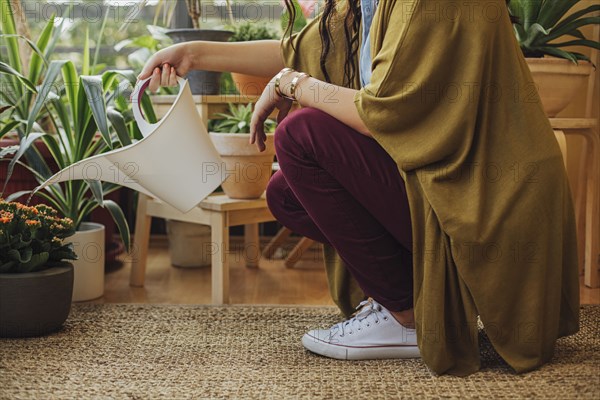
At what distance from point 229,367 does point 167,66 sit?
2.03ft

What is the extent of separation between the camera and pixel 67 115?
2.02m

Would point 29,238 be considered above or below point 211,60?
below

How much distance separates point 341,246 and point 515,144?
14.3 inches

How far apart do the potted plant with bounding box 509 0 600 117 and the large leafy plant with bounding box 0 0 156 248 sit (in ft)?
3.19

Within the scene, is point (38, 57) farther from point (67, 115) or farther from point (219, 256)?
point (219, 256)

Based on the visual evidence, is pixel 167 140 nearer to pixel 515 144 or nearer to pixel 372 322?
pixel 372 322

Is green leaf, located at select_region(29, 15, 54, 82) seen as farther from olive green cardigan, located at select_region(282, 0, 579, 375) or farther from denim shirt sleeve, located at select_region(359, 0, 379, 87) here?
olive green cardigan, located at select_region(282, 0, 579, 375)

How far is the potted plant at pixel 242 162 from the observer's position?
1.98 meters

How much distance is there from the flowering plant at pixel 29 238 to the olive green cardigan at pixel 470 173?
0.77 m

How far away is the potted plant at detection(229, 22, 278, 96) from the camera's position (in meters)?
2.03

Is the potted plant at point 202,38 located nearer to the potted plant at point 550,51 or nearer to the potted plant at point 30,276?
the potted plant at point 30,276

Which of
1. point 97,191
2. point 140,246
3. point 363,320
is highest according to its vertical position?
point 97,191

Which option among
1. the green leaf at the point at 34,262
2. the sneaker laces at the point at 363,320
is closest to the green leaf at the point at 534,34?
the sneaker laces at the point at 363,320

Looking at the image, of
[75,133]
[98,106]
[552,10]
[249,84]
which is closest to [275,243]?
[249,84]
